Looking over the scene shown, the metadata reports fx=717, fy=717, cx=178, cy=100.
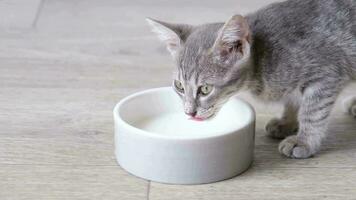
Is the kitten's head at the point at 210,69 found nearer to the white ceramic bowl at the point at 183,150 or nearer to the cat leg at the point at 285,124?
the white ceramic bowl at the point at 183,150

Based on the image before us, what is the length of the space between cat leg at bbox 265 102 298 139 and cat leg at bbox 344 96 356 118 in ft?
0.58

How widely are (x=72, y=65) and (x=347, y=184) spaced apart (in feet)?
3.30

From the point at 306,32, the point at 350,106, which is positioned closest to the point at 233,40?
the point at 306,32

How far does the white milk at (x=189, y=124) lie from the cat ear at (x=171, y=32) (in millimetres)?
179

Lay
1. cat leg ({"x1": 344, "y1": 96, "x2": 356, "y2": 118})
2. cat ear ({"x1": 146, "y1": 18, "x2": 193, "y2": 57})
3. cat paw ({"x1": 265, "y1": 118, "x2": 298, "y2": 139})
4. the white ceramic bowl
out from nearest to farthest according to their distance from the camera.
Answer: the white ceramic bowl → cat ear ({"x1": 146, "y1": 18, "x2": 193, "y2": 57}) → cat paw ({"x1": 265, "y1": 118, "x2": 298, "y2": 139}) → cat leg ({"x1": 344, "y1": 96, "x2": 356, "y2": 118})

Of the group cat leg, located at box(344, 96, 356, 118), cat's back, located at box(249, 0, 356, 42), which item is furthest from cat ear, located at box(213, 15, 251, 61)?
cat leg, located at box(344, 96, 356, 118)

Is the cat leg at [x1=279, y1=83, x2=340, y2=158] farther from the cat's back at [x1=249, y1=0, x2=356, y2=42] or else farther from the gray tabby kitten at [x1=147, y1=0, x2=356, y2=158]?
the cat's back at [x1=249, y1=0, x2=356, y2=42]

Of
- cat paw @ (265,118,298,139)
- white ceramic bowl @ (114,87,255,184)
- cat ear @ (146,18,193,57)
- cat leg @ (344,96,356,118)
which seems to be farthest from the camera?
cat leg @ (344,96,356,118)

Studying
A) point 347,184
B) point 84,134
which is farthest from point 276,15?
point 84,134

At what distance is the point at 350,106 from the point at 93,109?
2.29ft

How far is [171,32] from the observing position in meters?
1.66

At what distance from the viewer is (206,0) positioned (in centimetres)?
284

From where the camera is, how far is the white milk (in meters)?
1.74

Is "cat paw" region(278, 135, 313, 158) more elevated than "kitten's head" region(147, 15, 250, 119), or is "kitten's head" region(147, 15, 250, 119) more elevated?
"kitten's head" region(147, 15, 250, 119)
